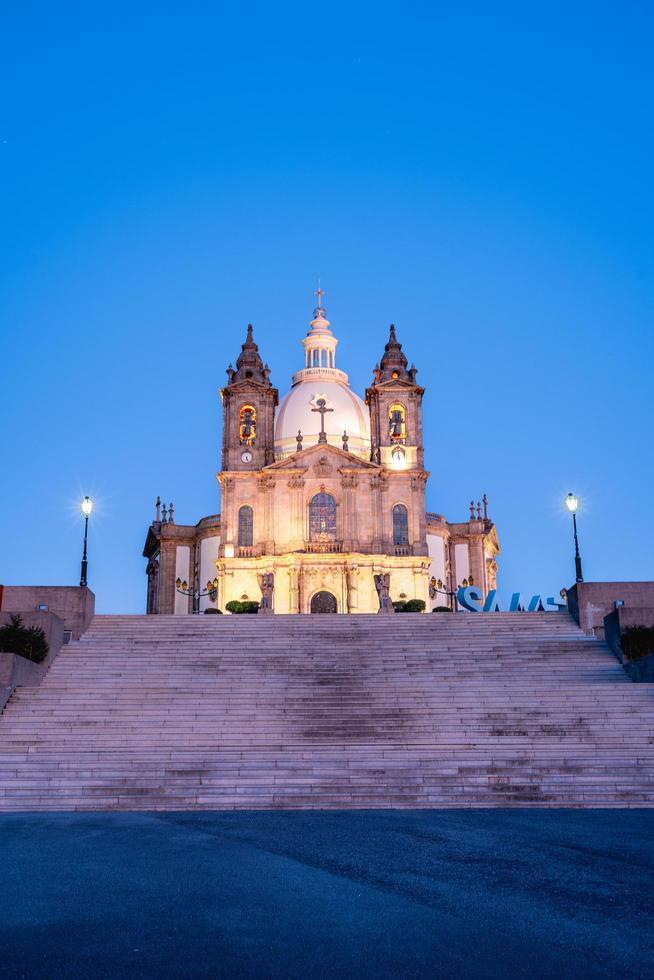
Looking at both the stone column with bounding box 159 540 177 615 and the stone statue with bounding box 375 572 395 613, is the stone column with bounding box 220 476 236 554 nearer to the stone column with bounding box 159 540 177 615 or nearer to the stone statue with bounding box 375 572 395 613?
the stone column with bounding box 159 540 177 615

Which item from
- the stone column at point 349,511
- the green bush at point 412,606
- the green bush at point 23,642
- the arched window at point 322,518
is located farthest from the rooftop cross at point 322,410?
the green bush at point 23,642

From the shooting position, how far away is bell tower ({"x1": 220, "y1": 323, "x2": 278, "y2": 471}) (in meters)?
60.6

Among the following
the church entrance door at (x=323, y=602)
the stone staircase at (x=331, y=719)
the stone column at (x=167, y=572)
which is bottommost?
the stone staircase at (x=331, y=719)

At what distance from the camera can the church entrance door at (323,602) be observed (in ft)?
181

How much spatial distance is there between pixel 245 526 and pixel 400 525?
9.79 meters

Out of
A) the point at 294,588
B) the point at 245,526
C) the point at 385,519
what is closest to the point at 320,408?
the point at 385,519

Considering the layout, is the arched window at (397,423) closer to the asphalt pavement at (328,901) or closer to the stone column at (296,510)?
the stone column at (296,510)

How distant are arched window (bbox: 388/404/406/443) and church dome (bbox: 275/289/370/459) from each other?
3418mm

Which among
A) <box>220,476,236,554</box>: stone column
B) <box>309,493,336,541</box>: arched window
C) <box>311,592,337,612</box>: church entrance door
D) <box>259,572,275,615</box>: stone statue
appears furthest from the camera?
<box>220,476,236,554</box>: stone column

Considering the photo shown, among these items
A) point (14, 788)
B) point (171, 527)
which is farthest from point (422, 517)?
point (14, 788)

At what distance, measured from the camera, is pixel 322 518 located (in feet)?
191

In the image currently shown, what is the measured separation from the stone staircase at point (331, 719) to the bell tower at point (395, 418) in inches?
1224

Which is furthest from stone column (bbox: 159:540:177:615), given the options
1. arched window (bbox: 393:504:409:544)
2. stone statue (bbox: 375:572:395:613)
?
stone statue (bbox: 375:572:395:613)

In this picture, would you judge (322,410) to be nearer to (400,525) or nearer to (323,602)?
(400,525)
